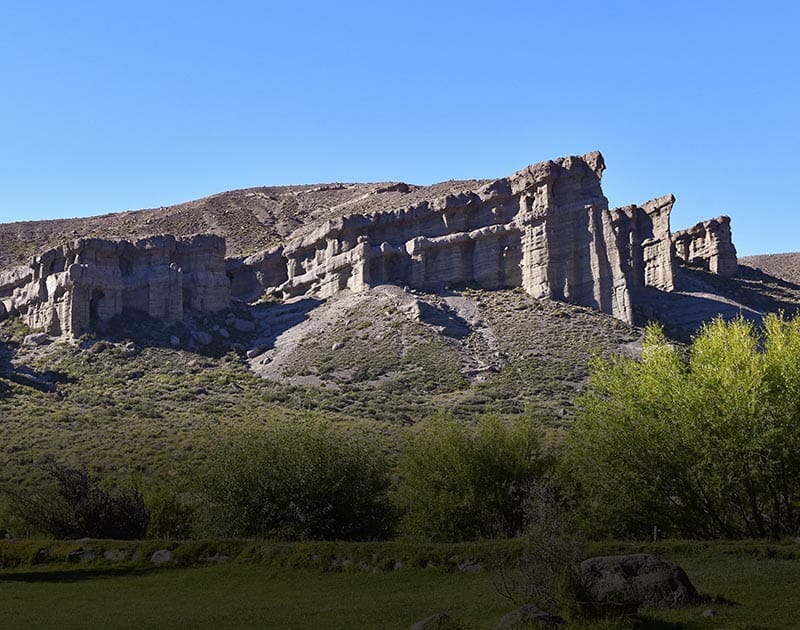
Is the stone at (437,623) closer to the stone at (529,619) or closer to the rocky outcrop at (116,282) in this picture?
the stone at (529,619)

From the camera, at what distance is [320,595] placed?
18.2 metres

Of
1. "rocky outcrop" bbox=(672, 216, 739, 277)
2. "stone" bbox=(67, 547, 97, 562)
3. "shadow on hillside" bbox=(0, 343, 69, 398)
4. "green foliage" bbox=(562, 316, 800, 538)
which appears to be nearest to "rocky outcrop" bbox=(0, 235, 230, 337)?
"shadow on hillside" bbox=(0, 343, 69, 398)

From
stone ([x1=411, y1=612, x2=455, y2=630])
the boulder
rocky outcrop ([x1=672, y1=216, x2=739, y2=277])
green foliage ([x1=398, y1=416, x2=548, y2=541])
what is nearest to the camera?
stone ([x1=411, y1=612, x2=455, y2=630])

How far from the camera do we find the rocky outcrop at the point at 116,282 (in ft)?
218

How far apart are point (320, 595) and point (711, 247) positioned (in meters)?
85.3

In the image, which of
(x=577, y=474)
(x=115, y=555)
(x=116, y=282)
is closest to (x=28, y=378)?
(x=116, y=282)

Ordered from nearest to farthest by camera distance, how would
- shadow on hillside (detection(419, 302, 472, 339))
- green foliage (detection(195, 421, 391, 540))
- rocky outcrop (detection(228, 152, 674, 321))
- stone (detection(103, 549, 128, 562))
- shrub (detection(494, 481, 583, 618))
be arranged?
shrub (detection(494, 481, 583, 618))
stone (detection(103, 549, 128, 562))
green foliage (detection(195, 421, 391, 540))
shadow on hillside (detection(419, 302, 472, 339))
rocky outcrop (detection(228, 152, 674, 321))

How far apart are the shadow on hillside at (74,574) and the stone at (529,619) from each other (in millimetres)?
11072

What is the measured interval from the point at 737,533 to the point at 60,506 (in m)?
18.3

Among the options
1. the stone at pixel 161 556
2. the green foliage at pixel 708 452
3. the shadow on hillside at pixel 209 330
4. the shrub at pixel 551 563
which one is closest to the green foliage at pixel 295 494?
the stone at pixel 161 556

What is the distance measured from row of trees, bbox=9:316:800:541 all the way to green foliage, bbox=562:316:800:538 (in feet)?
0.13

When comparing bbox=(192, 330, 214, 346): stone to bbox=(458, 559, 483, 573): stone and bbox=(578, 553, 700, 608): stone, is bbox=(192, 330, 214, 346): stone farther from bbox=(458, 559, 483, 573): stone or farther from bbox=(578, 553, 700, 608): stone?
bbox=(578, 553, 700, 608): stone

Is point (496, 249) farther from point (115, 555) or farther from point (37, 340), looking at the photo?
point (115, 555)

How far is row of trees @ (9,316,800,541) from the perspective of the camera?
23.4 m
